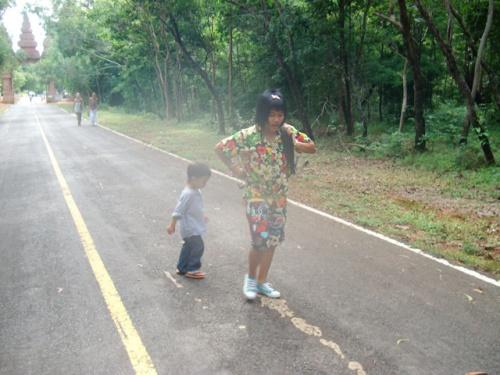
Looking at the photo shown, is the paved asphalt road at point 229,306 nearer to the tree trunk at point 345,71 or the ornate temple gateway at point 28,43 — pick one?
the tree trunk at point 345,71

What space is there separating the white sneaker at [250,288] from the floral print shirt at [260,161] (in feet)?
2.70

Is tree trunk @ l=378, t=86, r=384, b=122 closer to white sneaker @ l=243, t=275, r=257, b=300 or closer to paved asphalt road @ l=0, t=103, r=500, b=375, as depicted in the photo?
paved asphalt road @ l=0, t=103, r=500, b=375

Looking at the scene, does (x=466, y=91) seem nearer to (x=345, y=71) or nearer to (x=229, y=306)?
(x=345, y=71)

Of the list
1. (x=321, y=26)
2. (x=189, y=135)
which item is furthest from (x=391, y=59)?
(x=189, y=135)

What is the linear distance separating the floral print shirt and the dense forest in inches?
316

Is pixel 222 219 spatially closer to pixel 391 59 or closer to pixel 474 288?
pixel 474 288

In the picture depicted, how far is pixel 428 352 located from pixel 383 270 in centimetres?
175

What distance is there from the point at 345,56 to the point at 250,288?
43.2 feet

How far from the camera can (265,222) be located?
14.8 ft

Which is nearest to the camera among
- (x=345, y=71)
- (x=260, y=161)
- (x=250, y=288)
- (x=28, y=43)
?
(x=260, y=161)

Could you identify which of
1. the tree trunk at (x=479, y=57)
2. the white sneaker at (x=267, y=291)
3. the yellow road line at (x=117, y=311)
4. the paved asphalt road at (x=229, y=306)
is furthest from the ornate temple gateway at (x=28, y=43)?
the white sneaker at (x=267, y=291)

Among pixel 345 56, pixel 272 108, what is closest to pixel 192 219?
pixel 272 108

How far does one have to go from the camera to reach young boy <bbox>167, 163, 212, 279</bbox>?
5.05m

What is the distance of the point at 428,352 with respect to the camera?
3793 mm
